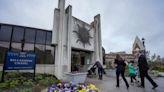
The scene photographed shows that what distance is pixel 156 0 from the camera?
338 inches

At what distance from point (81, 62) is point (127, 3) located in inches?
338

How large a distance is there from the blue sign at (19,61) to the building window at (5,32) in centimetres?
411

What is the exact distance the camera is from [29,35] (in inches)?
412

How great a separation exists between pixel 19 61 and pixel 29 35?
4508 millimetres

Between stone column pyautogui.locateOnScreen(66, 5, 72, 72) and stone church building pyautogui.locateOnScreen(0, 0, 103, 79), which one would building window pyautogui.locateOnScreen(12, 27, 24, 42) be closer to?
stone church building pyautogui.locateOnScreen(0, 0, 103, 79)

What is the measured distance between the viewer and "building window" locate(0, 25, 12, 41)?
9.41 meters

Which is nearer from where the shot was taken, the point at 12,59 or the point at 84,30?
the point at 12,59

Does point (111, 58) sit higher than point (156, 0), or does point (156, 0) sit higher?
point (156, 0)

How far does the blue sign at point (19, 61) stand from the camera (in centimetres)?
630

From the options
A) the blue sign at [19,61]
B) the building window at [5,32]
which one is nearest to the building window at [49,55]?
the blue sign at [19,61]

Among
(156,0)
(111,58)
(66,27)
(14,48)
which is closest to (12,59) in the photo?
(14,48)

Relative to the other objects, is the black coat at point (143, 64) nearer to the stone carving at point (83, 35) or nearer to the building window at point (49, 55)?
the stone carving at point (83, 35)

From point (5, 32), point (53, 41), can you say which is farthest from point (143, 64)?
point (5, 32)

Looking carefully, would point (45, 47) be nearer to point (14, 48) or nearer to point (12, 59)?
point (14, 48)
